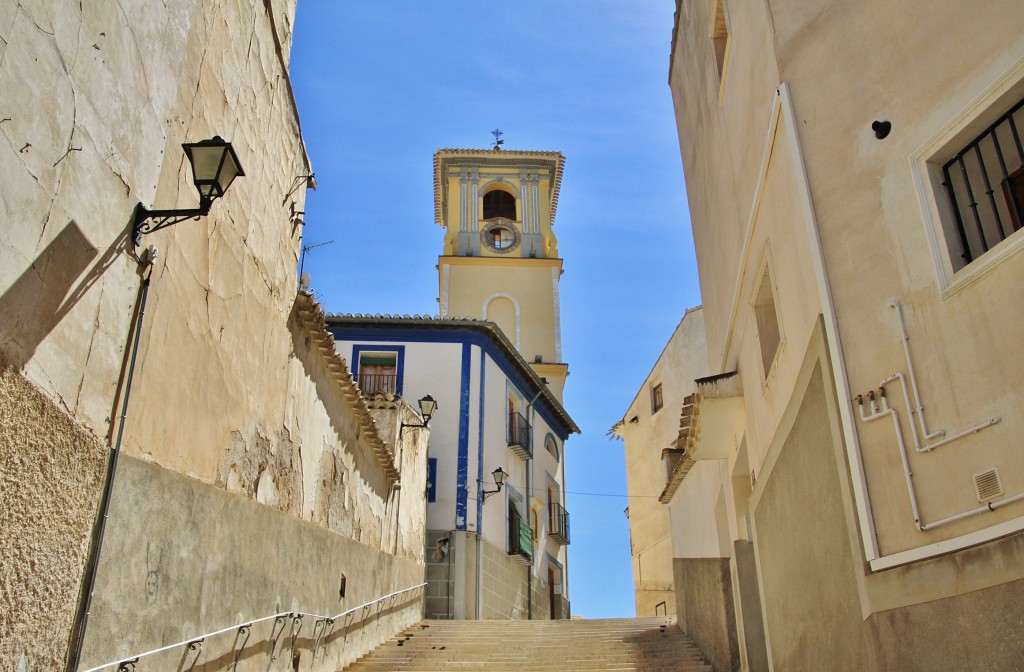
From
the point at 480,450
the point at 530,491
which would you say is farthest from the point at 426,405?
the point at 530,491

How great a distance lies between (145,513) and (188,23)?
3227 millimetres

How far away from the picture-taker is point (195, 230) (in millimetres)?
6465

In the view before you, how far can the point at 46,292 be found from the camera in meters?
4.46

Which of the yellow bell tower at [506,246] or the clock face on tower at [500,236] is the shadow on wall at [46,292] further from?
the clock face on tower at [500,236]

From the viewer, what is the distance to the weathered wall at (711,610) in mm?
10344

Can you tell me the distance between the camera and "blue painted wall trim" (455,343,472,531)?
21.0 m

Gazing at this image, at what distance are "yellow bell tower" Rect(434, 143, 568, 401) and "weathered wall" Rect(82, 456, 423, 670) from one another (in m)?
22.2

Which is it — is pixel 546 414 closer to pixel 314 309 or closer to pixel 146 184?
pixel 314 309

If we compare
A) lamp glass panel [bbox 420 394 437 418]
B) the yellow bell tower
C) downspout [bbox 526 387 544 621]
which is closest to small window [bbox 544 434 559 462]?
downspout [bbox 526 387 544 621]

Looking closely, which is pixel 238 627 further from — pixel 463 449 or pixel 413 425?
pixel 463 449

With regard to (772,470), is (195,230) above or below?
above

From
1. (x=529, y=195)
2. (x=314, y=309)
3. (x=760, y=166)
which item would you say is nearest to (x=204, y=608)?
(x=314, y=309)

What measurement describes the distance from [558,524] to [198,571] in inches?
835

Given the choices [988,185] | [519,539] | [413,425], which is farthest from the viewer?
[519,539]
